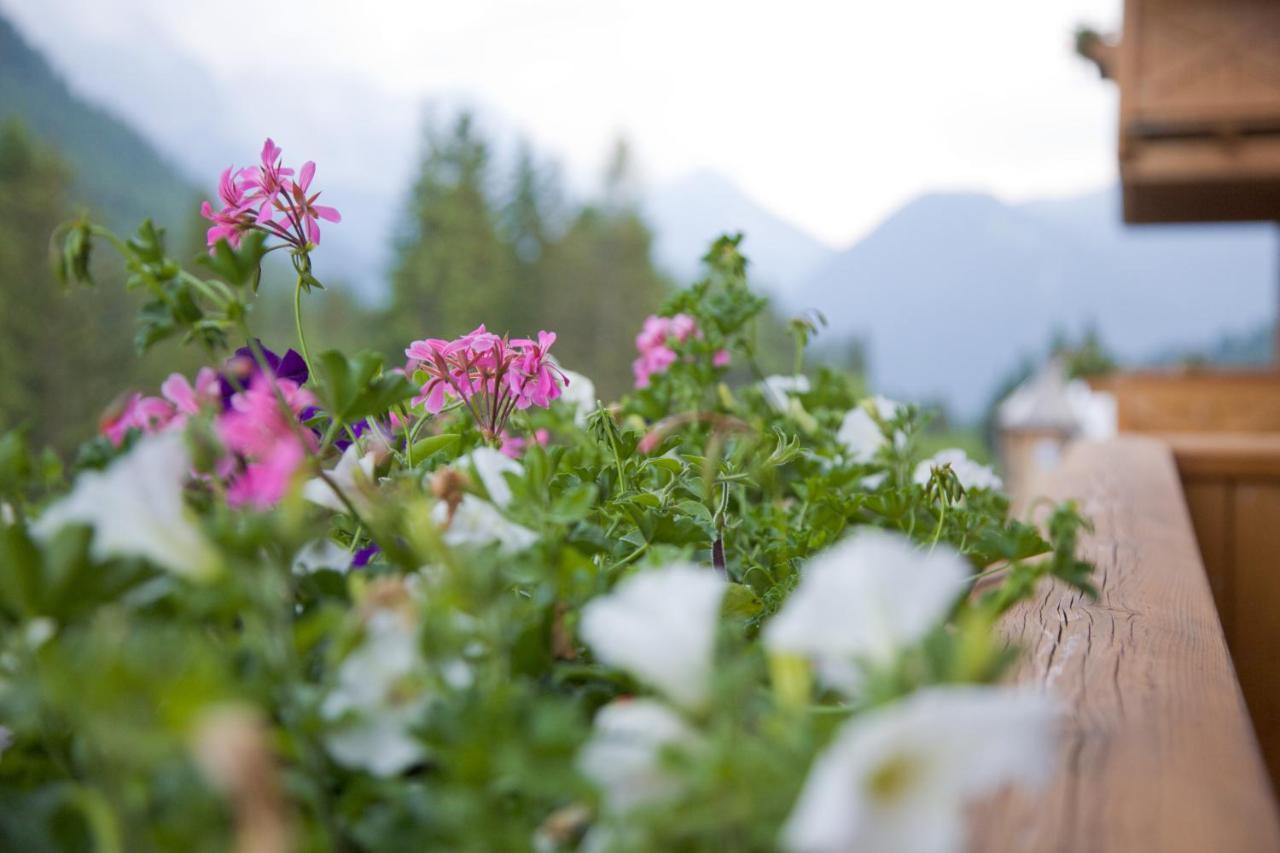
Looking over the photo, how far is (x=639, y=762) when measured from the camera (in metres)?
0.33

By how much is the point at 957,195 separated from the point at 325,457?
5280cm

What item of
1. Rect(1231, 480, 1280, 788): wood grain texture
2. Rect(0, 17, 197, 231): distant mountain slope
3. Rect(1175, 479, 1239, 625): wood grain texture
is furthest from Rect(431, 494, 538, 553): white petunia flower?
Rect(0, 17, 197, 231): distant mountain slope

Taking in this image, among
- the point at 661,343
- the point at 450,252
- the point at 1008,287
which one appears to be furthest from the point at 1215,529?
the point at 1008,287

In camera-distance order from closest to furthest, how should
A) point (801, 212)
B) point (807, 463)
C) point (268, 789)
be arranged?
point (268, 789) < point (807, 463) < point (801, 212)

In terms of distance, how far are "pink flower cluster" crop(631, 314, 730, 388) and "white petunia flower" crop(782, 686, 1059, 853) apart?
0.86 metres

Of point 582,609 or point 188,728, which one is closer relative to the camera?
point 188,728

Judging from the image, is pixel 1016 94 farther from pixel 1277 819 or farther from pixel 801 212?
pixel 1277 819

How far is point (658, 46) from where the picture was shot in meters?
59.2

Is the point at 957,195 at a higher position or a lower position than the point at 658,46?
lower

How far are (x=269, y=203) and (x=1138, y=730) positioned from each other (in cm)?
62

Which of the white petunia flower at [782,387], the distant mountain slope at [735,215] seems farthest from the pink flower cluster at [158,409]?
the distant mountain slope at [735,215]

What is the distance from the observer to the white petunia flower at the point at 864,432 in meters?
1.07

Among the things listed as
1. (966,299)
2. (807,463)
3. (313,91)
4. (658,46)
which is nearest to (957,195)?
(966,299)

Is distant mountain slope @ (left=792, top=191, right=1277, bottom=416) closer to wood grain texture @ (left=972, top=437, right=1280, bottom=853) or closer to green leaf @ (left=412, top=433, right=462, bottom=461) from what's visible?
wood grain texture @ (left=972, top=437, right=1280, bottom=853)
